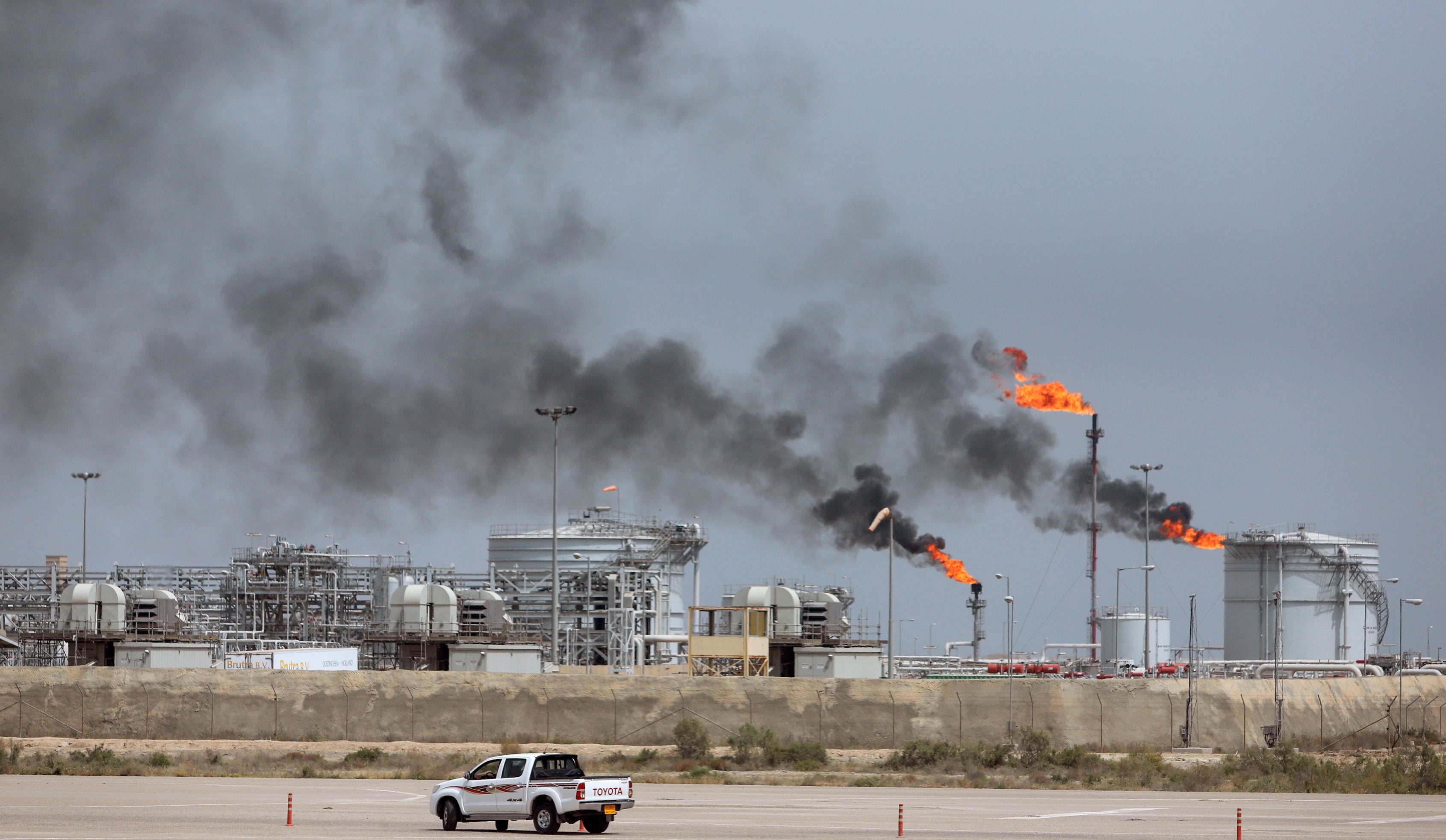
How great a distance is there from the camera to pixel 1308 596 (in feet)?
309

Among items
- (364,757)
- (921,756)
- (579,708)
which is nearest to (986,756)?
(921,756)

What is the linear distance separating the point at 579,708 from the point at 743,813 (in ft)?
92.7

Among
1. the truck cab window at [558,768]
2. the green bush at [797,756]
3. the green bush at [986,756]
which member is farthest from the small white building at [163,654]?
the truck cab window at [558,768]

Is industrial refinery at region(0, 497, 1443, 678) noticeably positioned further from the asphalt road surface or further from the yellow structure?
the asphalt road surface

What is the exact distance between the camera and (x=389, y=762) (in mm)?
57094

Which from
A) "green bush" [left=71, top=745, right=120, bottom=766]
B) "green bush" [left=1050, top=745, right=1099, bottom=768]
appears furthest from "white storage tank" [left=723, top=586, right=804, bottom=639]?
"green bush" [left=71, top=745, right=120, bottom=766]

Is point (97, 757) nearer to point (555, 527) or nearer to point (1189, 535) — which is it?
point (555, 527)

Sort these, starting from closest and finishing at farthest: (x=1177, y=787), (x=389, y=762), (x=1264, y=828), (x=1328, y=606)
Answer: (x=1264, y=828), (x=1177, y=787), (x=389, y=762), (x=1328, y=606)

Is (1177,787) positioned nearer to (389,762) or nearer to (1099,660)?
(389,762)

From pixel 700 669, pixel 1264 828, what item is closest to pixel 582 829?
pixel 1264 828

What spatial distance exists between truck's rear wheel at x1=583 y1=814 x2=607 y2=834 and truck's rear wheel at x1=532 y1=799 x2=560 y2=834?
2.32 ft

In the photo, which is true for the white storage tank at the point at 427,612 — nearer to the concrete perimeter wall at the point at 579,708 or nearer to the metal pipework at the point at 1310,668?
the concrete perimeter wall at the point at 579,708

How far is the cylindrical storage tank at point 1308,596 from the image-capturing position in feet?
307

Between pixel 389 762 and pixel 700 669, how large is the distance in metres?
18.4
